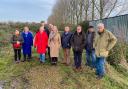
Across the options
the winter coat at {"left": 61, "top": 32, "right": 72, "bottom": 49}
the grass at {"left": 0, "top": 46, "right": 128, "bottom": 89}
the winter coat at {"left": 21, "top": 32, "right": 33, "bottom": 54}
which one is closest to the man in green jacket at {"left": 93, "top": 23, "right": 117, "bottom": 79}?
the grass at {"left": 0, "top": 46, "right": 128, "bottom": 89}

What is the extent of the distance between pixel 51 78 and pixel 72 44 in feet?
5.97

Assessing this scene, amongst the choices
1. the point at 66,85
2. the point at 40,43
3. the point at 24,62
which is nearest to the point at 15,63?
the point at 24,62

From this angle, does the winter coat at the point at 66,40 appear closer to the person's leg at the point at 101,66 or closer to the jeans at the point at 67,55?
the jeans at the point at 67,55

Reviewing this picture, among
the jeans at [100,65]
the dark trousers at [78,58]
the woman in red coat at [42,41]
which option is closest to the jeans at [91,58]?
the dark trousers at [78,58]

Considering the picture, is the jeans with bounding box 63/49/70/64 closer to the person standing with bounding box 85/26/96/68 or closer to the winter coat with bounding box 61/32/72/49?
the winter coat with bounding box 61/32/72/49

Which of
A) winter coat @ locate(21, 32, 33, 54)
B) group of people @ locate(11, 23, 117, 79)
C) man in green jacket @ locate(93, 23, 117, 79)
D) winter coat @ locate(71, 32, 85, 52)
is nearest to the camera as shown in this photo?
man in green jacket @ locate(93, 23, 117, 79)

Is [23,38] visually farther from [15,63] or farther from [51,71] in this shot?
[51,71]

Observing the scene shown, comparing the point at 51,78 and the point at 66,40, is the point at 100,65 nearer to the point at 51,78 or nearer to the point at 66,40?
the point at 51,78

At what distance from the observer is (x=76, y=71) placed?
1305 centimetres

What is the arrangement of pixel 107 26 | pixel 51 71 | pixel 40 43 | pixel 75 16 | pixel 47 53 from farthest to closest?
pixel 75 16
pixel 107 26
pixel 47 53
pixel 40 43
pixel 51 71

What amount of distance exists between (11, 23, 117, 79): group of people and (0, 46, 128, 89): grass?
1.24 ft

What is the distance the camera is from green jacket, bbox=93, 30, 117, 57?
1184cm

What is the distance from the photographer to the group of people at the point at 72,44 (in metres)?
11.9

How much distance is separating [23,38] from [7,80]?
9.57 ft
